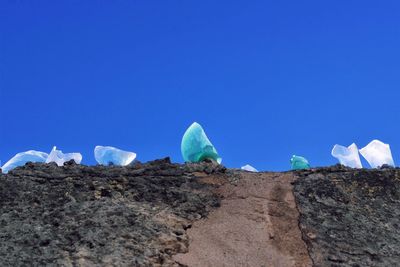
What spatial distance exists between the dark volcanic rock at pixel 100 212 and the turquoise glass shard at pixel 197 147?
0.36m

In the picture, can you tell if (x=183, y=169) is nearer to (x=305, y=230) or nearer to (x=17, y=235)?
(x=305, y=230)

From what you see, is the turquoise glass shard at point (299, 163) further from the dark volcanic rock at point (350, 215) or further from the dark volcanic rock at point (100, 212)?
the dark volcanic rock at point (100, 212)

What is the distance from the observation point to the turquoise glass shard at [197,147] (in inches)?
210

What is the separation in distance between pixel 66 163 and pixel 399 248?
106 inches

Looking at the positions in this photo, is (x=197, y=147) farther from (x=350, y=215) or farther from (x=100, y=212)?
(x=350, y=215)

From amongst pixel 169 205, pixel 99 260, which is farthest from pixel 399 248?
pixel 99 260

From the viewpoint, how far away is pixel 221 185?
187 inches

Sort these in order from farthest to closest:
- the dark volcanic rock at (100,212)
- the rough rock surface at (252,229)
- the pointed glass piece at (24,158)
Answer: the pointed glass piece at (24,158), the rough rock surface at (252,229), the dark volcanic rock at (100,212)

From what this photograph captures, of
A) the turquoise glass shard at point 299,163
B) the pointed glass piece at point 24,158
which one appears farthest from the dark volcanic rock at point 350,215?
the pointed glass piece at point 24,158

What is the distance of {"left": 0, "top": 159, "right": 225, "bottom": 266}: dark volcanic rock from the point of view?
3.76m

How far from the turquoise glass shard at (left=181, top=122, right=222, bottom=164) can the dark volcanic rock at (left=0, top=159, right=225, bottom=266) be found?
361mm

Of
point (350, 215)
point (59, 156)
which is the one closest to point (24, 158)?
point (59, 156)

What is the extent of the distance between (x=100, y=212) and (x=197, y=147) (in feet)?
4.87

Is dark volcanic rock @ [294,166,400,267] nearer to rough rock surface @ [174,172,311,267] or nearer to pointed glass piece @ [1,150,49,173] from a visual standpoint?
rough rock surface @ [174,172,311,267]
